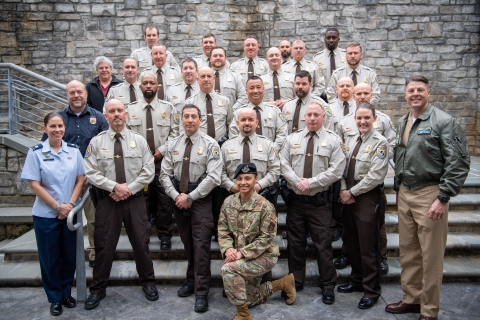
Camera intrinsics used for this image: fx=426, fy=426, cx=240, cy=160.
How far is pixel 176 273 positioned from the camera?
4.45 m

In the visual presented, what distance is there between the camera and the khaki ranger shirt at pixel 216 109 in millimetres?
4922

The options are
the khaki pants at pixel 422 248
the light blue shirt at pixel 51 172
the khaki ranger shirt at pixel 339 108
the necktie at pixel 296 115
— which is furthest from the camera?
the khaki ranger shirt at pixel 339 108

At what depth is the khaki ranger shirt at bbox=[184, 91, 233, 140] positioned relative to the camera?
492 centimetres

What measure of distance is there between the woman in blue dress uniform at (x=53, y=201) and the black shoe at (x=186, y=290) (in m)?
1.00

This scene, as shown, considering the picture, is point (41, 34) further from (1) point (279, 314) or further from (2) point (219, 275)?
(1) point (279, 314)

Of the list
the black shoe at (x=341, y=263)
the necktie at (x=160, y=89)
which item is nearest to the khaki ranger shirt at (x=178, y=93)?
the necktie at (x=160, y=89)

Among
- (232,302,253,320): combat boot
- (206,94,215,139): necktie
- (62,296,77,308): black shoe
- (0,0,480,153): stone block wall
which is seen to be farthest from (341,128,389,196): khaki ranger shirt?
(0,0,480,153): stone block wall

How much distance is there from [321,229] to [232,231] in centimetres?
88

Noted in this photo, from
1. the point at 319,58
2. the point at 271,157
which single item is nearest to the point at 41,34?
the point at 319,58

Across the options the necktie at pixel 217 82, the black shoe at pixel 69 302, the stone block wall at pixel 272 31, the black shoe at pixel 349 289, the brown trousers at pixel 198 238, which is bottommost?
the black shoe at pixel 69 302

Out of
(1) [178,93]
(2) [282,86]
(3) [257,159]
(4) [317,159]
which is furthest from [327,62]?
(3) [257,159]

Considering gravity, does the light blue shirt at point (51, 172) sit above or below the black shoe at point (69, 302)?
above

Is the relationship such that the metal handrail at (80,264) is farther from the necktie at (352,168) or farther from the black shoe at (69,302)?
the necktie at (352,168)

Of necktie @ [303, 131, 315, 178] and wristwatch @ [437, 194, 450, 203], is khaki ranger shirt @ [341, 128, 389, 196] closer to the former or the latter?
necktie @ [303, 131, 315, 178]
